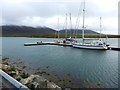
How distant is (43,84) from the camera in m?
10.4

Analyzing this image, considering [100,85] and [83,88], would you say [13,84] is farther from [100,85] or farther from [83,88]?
[100,85]

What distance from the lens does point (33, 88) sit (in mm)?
9812

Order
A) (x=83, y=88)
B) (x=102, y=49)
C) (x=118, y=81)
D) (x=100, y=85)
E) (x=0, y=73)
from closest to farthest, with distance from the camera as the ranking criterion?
(x=0, y=73) → (x=83, y=88) → (x=100, y=85) → (x=118, y=81) → (x=102, y=49)

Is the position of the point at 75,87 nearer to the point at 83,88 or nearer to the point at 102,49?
the point at 83,88

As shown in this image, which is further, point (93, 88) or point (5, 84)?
point (93, 88)

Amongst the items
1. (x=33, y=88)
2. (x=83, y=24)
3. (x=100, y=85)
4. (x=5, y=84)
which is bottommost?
(x=100, y=85)

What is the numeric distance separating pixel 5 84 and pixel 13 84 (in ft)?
3.31

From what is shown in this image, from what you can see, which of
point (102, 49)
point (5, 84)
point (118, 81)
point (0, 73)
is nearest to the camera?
point (5, 84)

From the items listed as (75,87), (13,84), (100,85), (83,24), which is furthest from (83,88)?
(83,24)

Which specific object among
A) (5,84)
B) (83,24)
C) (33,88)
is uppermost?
(83,24)

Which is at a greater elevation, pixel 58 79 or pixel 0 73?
pixel 0 73

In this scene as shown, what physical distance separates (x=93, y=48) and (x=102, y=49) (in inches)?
119

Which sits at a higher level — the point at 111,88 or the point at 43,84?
the point at 43,84

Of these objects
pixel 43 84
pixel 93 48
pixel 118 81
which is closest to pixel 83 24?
pixel 93 48
